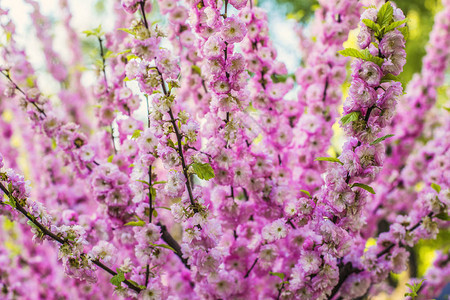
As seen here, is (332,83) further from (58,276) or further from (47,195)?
(58,276)

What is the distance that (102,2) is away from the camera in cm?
721

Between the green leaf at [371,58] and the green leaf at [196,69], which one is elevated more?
the green leaf at [196,69]

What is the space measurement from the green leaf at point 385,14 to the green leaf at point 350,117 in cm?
31

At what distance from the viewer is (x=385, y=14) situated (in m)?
1.31

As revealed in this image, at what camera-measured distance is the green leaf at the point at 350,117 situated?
129 centimetres

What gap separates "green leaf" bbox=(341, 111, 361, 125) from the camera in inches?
51.0

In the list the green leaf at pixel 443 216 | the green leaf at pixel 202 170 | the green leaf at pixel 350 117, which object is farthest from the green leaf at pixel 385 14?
the green leaf at pixel 443 216

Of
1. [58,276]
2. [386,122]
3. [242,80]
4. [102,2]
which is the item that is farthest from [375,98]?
[102,2]

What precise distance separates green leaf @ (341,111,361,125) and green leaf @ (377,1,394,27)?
0.31 metres

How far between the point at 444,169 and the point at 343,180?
1204 millimetres

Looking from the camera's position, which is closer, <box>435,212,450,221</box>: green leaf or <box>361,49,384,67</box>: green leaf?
<box>361,49,384,67</box>: green leaf

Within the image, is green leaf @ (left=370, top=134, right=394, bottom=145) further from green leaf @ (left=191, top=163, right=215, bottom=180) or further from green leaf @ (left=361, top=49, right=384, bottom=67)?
green leaf @ (left=191, top=163, right=215, bottom=180)

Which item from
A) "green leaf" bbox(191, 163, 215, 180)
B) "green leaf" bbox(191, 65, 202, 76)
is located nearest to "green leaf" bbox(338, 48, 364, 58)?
Result: "green leaf" bbox(191, 163, 215, 180)

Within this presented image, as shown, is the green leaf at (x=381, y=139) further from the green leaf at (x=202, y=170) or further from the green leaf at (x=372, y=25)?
the green leaf at (x=202, y=170)
